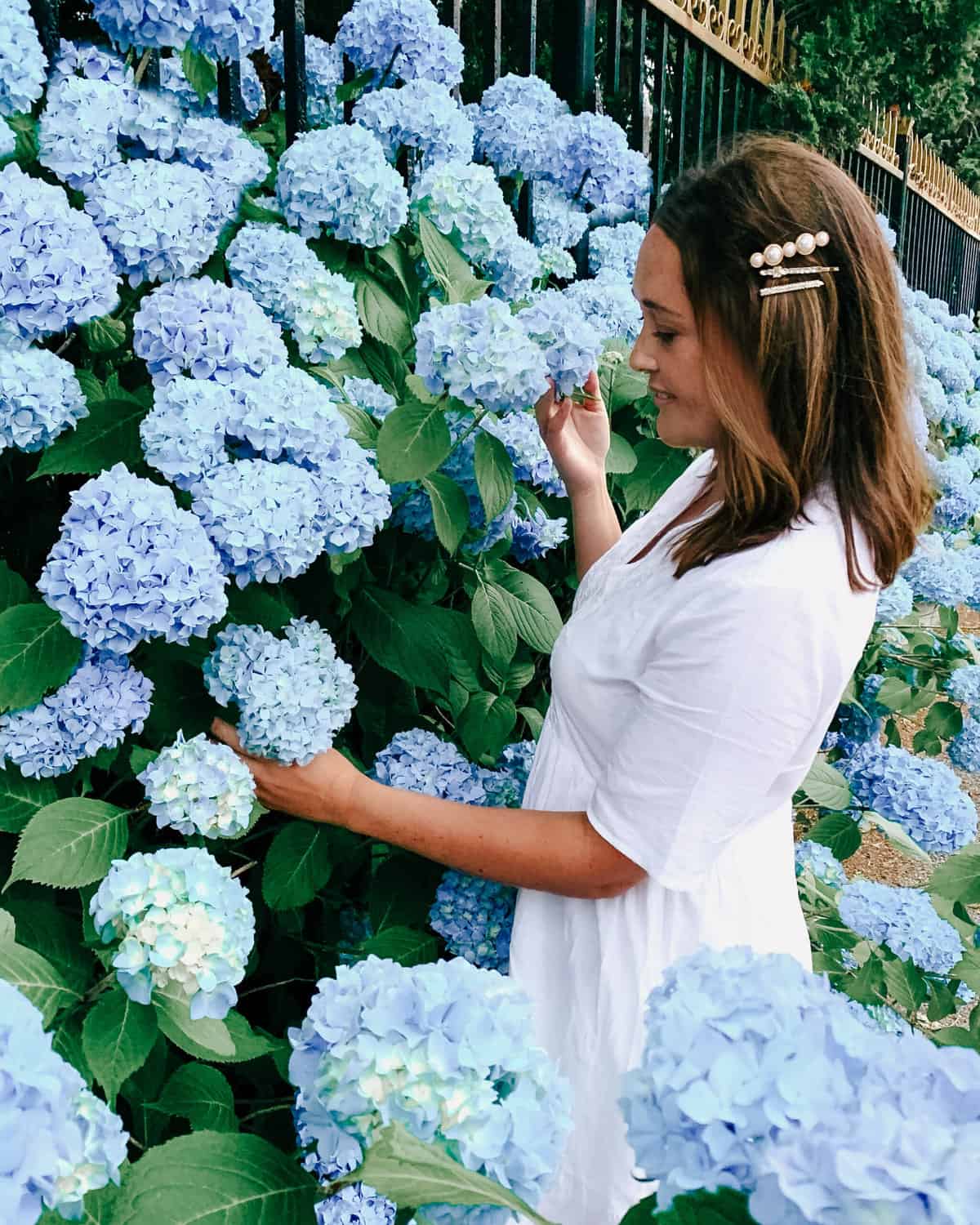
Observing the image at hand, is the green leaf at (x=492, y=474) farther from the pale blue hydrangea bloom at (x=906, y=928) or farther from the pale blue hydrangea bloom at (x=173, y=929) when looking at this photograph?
the pale blue hydrangea bloom at (x=906, y=928)

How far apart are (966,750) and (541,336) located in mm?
2107

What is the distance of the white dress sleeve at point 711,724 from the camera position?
138 cm

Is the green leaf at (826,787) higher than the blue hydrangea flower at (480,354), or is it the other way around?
the blue hydrangea flower at (480,354)

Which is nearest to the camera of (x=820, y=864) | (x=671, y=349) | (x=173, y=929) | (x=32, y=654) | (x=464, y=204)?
(x=173, y=929)

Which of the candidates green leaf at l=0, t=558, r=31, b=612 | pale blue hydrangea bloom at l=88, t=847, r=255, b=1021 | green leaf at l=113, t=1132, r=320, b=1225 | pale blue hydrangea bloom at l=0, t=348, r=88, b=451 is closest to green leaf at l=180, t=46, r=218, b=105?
pale blue hydrangea bloom at l=0, t=348, r=88, b=451

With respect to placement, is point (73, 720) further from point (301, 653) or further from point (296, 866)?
point (296, 866)

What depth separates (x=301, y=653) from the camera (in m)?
1.45

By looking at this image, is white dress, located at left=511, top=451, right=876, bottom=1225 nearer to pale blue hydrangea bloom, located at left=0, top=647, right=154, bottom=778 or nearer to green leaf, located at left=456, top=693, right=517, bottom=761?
green leaf, located at left=456, top=693, right=517, bottom=761

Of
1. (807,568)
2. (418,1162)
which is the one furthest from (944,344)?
(418,1162)

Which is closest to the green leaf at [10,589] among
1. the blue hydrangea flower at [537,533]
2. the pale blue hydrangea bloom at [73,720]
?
the pale blue hydrangea bloom at [73,720]

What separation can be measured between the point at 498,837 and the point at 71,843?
1.76ft

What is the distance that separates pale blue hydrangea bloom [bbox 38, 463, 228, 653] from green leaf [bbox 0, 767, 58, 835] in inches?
9.2

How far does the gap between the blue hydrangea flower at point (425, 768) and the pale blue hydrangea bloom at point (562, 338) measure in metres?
0.59

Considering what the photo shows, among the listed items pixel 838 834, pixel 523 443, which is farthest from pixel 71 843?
pixel 838 834
